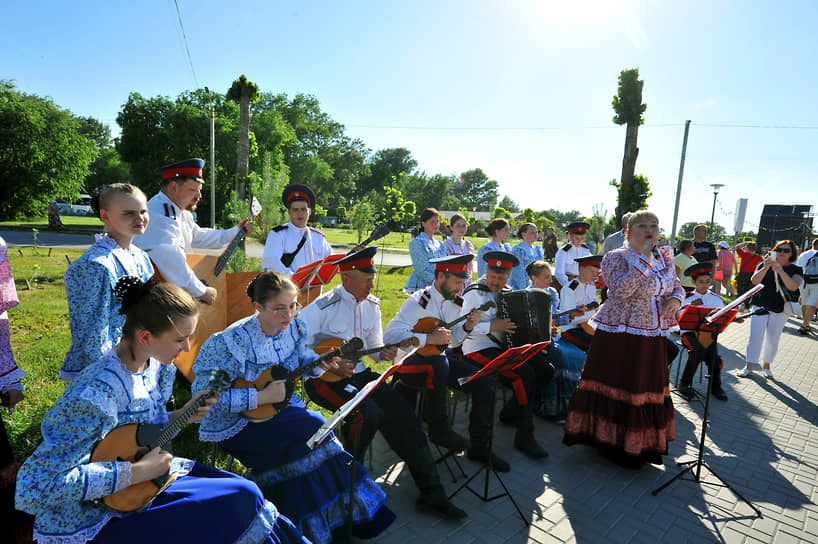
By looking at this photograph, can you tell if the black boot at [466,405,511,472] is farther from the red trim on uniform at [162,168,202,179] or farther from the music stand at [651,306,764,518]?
the red trim on uniform at [162,168,202,179]

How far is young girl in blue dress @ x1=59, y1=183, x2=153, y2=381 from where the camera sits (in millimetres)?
2885

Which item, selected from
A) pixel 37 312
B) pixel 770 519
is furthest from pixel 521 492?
pixel 37 312

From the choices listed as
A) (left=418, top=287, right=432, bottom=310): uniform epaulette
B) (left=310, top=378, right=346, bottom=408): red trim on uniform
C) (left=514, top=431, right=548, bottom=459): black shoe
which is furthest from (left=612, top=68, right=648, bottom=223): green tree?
(left=310, top=378, right=346, bottom=408): red trim on uniform

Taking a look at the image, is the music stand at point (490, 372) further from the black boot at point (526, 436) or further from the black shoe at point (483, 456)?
the black boot at point (526, 436)

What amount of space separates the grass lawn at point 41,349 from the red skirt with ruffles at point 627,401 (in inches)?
122

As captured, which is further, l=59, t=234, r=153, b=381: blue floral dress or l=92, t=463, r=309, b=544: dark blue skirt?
l=59, t=234, r=153, b=381: blue floral dress

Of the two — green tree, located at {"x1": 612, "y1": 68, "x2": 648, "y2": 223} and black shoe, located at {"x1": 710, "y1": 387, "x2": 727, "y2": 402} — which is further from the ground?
green tree, located at {"x1": 612, "y1": 68, "x2": 648, "y2": 223}

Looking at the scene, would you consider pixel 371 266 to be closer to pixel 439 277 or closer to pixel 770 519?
pixel 439 277

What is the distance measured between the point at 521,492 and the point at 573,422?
1.09 meters

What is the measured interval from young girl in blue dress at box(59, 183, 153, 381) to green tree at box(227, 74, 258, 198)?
1214 centimetres

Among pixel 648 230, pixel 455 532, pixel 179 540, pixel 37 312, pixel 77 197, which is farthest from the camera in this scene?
pixel 77 197

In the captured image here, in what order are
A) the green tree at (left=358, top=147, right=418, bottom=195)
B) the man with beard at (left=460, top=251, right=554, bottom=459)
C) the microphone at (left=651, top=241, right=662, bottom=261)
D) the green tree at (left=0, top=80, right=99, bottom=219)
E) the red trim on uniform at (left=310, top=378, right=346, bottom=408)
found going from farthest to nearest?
the green tree at (left=358, top=147, right=418, bottom=195) < the green tree at (left=0, top=80, right=99, bottom=219) < the man with beard at (left=460, top=251, right=554, bottom=459) < the microphone at (left=651, top=241, right=662, bottom=261) < the red trim on uniform at (left=310, top=378, right=346, bottom=408)

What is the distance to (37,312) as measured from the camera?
859 centimetres

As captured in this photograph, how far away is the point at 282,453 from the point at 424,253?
16.8ft
